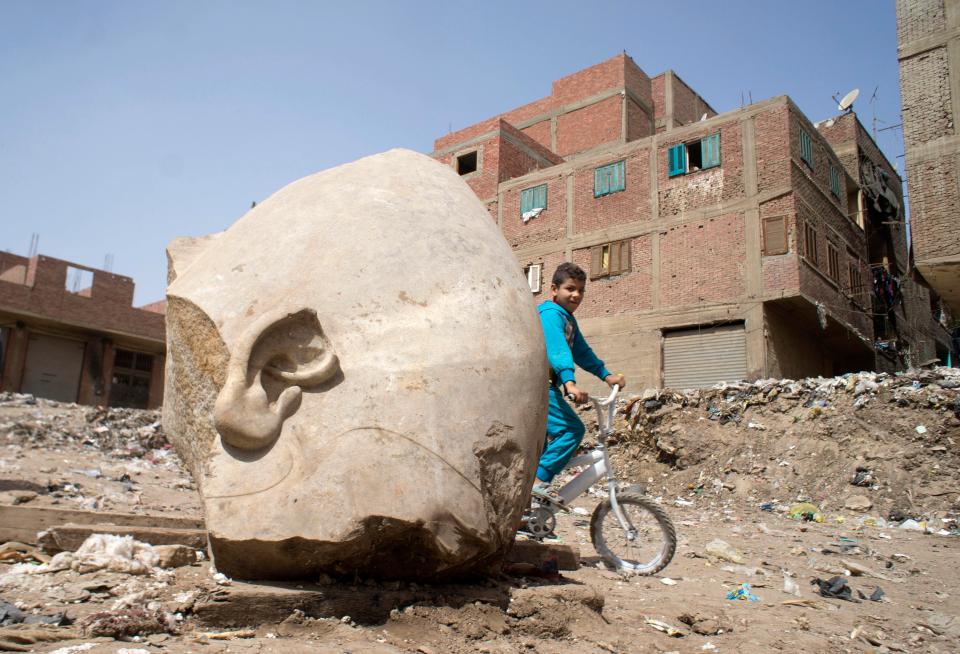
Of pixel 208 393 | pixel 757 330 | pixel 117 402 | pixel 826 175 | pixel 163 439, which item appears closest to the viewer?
pixel 208 393

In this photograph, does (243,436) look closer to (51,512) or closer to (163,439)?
(51,512)

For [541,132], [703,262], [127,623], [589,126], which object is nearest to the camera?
[127,623]

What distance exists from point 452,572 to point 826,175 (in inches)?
739

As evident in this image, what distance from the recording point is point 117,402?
23.5m

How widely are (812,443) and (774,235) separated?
311 inches

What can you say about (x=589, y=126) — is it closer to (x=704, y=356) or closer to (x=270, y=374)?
(x=704, y=356)

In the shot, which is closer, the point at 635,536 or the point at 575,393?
the point at 575,393

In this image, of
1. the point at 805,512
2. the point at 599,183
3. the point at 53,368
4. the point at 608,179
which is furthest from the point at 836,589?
the point at 53,368

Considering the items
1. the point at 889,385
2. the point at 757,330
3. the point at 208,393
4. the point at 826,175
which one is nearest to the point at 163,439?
the point at 208,393

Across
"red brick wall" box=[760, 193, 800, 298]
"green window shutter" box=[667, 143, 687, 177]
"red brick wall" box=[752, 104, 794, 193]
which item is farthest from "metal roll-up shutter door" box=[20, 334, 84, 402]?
"red brick wall" box=[752, 104, 794, 193]

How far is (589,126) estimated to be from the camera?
24.7 meters

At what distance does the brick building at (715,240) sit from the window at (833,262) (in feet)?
0.18

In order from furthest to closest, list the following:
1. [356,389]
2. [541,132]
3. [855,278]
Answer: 1. [541,132]
2. [855,278]
3. [356,389]

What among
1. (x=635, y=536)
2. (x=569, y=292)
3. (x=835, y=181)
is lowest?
(x=635, y=536)
